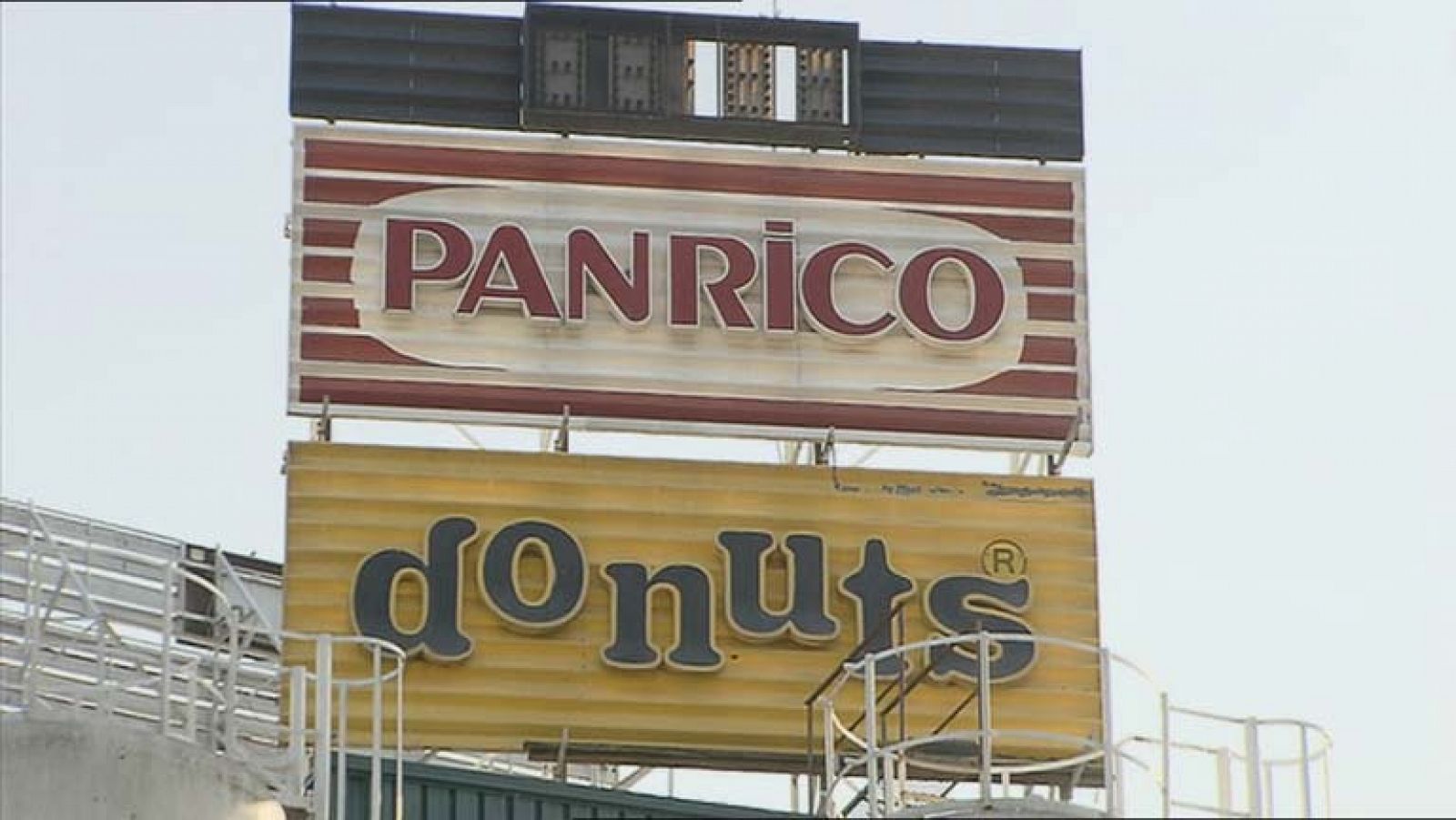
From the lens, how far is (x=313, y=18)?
41844 mm

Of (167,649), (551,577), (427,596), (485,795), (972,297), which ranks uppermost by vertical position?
(972,297)

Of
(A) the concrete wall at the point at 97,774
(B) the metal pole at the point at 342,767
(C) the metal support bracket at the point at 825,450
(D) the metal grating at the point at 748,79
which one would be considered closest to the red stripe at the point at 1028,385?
(C) the metal support bracket at the point at 825,450

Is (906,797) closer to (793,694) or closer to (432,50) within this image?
(793,694)

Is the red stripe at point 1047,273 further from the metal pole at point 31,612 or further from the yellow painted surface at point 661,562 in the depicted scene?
the metal pole at point 31,612

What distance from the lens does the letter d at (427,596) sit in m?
38.6

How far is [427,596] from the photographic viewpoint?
38.8 meters

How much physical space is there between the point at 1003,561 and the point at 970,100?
5.21 m

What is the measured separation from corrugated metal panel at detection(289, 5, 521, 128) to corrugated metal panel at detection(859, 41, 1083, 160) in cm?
375

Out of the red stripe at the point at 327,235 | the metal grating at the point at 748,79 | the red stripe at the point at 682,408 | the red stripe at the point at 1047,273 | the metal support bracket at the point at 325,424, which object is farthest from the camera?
the metal grating at the point at 748,79

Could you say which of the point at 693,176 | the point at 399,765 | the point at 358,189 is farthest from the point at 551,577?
the point at 399,765

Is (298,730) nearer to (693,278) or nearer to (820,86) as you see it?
(693,278)

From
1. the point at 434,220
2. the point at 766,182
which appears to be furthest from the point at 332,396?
the point at 766,182

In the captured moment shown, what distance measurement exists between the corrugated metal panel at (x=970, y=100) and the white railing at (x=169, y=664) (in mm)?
8145

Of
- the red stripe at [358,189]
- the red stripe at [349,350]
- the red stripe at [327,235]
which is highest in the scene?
the red stripe at [358,189]
